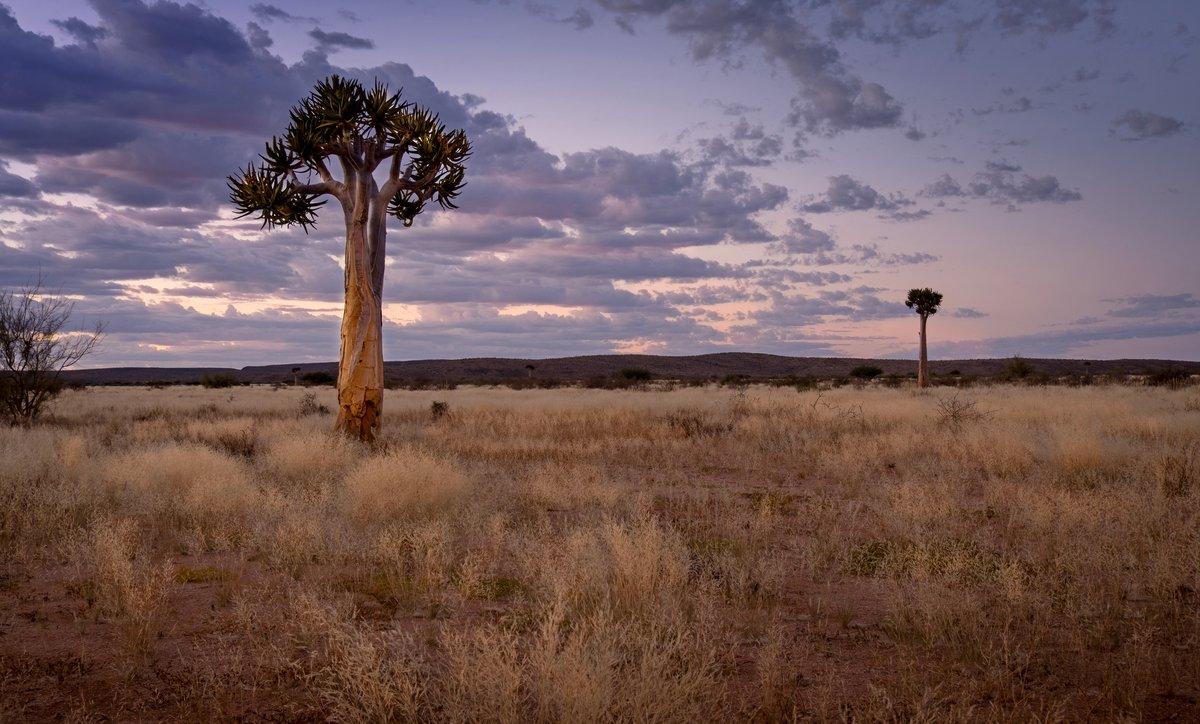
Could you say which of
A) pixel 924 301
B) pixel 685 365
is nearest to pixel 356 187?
pixel 924 301

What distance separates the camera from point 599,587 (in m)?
5.87

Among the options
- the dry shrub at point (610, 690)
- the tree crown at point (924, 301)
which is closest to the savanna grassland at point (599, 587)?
the dry shrub at point (610, 690)

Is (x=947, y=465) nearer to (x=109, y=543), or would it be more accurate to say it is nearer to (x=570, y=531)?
(x=570, y=531)

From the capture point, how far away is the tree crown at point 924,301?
37.4m

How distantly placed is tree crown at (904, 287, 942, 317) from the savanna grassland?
82.2 ft

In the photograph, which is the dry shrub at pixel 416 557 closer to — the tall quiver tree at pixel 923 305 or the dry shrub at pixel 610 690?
the dry shrub at pixel 610 690

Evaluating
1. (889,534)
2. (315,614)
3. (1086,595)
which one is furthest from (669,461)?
(315,614)

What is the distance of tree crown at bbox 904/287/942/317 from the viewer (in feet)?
123

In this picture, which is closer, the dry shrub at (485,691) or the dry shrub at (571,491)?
the dry shrub at (485,691)

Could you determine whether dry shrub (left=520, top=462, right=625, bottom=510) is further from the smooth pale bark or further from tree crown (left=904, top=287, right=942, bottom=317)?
tree crown (left=904, top=287, right=942, bottom=317)

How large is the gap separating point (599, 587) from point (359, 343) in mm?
10731

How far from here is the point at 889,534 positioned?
8.65 metres

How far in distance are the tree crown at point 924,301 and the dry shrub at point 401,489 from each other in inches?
1296

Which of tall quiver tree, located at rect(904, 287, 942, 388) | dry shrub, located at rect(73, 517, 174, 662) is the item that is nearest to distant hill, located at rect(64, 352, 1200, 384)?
tall quiver tree, located at rect(904, 287, 942, 388)
